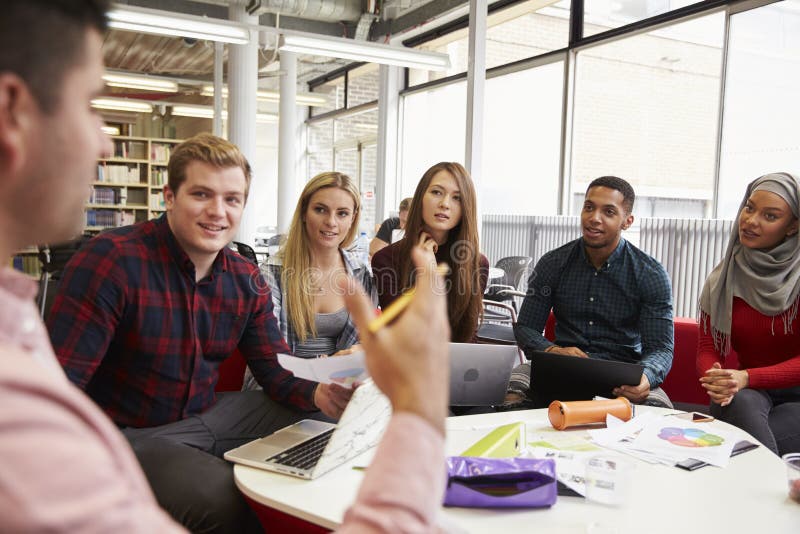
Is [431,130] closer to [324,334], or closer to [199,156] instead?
[324,334]

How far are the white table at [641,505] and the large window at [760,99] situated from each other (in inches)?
145

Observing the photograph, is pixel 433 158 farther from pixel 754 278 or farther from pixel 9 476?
pixel 9 476

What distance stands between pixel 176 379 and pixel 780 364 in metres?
2.30

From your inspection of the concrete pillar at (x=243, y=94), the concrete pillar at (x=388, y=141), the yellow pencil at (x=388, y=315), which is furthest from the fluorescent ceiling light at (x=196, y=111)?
Answer: the yellow pencil at (x=388, y=315)

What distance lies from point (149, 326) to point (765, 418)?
2.20 meters

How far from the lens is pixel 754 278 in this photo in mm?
2723

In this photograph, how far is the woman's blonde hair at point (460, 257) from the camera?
118 inches

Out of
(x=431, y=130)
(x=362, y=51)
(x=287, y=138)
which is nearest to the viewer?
(x=362, y=51)

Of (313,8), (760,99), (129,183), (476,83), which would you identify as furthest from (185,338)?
(129,183)

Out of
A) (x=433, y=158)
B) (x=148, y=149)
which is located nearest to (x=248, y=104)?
(x=433, y=158)

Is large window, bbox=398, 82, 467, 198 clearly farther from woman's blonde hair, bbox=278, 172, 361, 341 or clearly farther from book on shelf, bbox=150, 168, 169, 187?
woman's blonde hair, bbox=278, 172, 361, 341

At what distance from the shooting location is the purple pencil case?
1.28m

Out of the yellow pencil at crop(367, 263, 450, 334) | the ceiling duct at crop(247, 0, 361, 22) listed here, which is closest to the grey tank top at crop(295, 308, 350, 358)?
the yellow pencil at crop(367, 263, 450, 334)

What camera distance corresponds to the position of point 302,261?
9.03 feet
